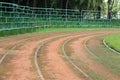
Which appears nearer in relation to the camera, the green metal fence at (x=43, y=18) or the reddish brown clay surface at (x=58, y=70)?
the reddish brown clay surface at (x=58, y=70)

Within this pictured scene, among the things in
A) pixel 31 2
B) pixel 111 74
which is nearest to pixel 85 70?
pixel 111 74

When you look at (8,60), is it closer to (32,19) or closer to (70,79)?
(70,79)

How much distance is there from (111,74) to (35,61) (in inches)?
160

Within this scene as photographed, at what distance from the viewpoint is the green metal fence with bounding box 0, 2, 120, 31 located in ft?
103

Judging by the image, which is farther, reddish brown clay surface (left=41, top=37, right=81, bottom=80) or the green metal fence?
the green metal fence

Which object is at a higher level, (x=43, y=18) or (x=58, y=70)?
(x=43, y=18)

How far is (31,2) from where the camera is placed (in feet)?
190

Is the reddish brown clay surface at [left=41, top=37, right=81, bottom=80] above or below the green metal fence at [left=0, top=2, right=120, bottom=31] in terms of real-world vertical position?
below

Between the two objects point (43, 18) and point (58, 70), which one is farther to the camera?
point (43, 18)

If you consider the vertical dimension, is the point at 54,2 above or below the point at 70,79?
above

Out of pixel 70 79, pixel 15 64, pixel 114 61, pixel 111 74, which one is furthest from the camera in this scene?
pixel 114 61

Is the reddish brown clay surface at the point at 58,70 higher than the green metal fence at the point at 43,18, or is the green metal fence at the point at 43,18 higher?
the green metal fence at the point at 43,18

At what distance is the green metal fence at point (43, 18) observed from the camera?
31325 millimetres

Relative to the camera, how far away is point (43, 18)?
4525cm
